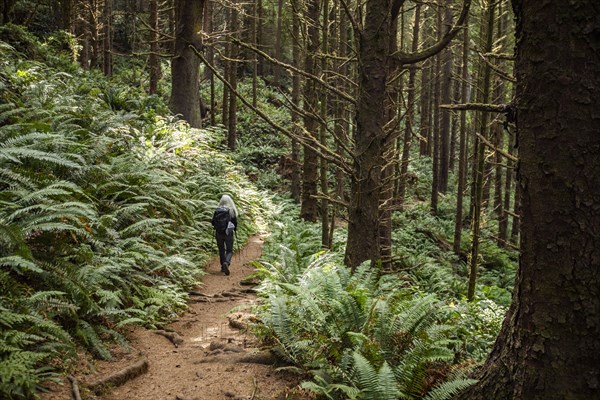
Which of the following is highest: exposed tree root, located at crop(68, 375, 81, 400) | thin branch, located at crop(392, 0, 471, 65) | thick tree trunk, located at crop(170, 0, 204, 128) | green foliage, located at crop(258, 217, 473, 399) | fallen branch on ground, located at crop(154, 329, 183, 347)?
thick tree trunk, located at crop(170, 0, 204, 128)

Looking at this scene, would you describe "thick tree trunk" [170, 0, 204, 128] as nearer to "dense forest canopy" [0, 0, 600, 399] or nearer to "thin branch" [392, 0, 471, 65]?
"dense forest canopy" [0, 0, 600, 399]

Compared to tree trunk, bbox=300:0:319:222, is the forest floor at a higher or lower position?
lower

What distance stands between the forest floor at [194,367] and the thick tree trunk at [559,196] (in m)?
2.17

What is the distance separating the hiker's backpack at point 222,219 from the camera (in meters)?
9.05

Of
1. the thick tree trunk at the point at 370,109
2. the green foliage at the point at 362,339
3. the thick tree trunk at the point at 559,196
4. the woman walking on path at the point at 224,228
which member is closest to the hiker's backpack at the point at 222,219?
the woman walking on path at the point at 224,228

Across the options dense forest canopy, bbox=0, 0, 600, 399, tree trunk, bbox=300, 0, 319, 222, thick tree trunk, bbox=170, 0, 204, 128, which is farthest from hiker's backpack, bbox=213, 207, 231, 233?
thick tree trunk, bbox=170, 0, 204, 128

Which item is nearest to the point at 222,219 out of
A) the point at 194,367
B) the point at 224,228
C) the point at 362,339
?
the point at 224,228

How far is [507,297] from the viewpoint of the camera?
424 inches

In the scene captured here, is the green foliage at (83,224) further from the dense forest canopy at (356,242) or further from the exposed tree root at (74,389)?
the exposed tree root at (74,389)

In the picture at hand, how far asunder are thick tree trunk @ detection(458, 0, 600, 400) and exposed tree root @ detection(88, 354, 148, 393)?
3449mm

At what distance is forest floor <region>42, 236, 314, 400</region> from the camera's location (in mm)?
4137

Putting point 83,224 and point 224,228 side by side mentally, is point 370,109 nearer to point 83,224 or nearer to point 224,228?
point 83,224

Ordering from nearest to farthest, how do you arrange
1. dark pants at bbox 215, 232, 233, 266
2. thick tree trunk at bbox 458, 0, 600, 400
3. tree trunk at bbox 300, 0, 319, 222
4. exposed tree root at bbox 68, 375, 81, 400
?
thick tree trunk at bbox 458, 0, 600, 400 → exposed tree root at bbox 68, 375, 81, 400 → dark pants at bbox 215, 232, 233, 266 → tree trunk at bbox 300, 0, 319, 222

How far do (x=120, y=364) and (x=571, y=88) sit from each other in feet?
15.1
